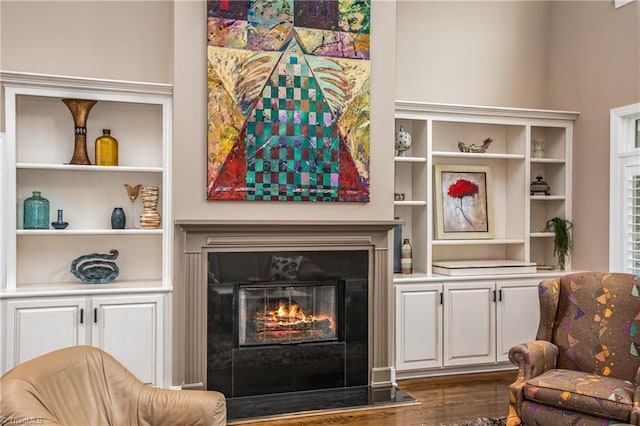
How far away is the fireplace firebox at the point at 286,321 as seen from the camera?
14.3 ft

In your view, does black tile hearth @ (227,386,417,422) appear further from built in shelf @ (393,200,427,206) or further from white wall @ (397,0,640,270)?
white wall @ (397,0,640,270)

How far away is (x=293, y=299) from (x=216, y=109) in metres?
1.62

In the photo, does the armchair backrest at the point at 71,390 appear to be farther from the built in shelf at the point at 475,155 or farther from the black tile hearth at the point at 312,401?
the built in shelf at the point at 475,155

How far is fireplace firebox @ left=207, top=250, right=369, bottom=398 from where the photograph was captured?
4367mm

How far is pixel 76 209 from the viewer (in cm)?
459

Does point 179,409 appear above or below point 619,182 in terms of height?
below

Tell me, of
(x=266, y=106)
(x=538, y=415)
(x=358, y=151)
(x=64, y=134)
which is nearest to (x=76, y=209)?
(x=64, y=134)

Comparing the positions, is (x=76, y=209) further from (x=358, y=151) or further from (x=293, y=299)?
(x=358, y=151)

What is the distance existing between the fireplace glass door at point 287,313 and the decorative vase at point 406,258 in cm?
79

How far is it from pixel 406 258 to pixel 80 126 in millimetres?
2938

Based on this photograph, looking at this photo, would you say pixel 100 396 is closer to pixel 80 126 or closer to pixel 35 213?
pixel 35 213

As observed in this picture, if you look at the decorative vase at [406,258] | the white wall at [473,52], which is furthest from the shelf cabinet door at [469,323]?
the white wall at [473,52]

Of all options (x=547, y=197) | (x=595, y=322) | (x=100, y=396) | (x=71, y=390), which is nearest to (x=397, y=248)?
(x=547, y=197)

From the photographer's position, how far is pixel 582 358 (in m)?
3.86
